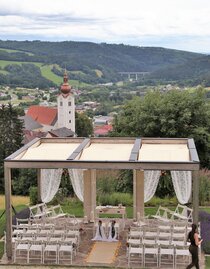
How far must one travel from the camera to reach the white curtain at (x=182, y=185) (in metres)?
12.8

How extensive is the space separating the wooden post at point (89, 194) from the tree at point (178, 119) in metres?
8.57

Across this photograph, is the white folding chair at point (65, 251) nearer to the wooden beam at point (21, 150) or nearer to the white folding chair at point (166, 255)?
the white folding chair at point (166, 255)

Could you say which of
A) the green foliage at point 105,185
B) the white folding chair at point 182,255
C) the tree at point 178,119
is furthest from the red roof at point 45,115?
the white folding chair at point 182,255

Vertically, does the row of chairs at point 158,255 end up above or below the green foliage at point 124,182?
above

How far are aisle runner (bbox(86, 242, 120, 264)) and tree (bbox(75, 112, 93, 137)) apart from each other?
67.2 meters

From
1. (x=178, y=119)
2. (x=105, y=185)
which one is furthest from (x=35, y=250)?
(x=178, y=119)

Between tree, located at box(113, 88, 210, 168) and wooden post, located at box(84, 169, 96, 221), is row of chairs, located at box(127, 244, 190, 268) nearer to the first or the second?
wooden post, located at box(84, 169, 96, 221)

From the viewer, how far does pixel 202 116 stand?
22.1 m

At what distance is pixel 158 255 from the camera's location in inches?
378

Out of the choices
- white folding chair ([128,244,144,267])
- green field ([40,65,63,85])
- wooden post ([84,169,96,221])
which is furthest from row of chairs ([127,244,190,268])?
green field ([40,65,63,85])

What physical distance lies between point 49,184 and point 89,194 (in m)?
1.21

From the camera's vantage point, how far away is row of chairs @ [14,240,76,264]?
989 cm

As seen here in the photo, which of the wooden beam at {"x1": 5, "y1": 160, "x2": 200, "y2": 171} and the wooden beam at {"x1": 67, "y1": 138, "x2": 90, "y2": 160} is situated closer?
the wooden beam at {"x1": 5, "y1": 160, "x2": 200, "y2": 171}

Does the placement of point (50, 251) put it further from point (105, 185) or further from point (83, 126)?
point (83, 126)
